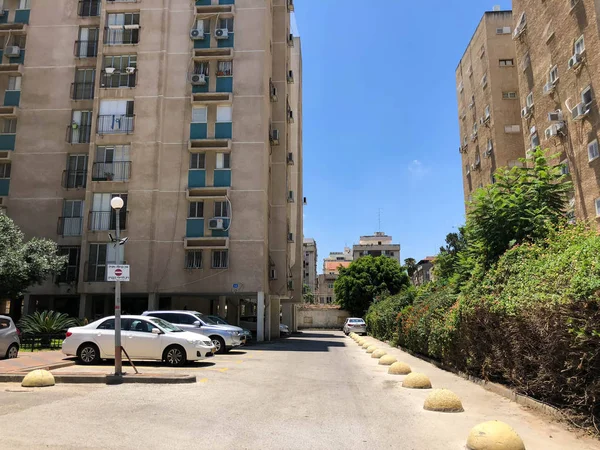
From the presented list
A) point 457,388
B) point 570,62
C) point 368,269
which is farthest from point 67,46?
point 368,269

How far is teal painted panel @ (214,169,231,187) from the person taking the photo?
28.5 m

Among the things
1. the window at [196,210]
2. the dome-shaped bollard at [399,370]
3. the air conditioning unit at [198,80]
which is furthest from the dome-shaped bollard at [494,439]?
the air conditioning unit at [198,80]

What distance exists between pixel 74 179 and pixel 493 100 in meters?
28.7

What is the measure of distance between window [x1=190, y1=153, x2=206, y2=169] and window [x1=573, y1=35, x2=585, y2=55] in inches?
790

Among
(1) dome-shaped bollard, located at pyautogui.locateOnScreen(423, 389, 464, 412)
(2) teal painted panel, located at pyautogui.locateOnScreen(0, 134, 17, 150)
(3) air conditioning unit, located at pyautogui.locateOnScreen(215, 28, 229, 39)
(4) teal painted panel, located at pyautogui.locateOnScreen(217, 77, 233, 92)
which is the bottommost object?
(1) dome-shaped bollard, located at pyautogui.locateOnScreen(423, 389, 464, 412)

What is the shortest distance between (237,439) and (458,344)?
28.2 ft

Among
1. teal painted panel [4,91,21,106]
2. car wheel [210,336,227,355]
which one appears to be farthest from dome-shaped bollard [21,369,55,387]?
teal painted panel [4,91,21,106]

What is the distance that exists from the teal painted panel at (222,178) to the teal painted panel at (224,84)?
508 centimetres

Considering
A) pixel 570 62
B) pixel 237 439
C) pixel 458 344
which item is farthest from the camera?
pixel 570 62

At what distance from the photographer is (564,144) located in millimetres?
24172

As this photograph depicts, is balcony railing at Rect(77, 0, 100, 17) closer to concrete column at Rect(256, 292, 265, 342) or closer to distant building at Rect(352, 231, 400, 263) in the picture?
concrete column at Rect(256, 292, 265, 342)

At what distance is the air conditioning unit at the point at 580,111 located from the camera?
21.9m

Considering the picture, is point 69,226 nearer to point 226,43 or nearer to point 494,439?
point 226,43

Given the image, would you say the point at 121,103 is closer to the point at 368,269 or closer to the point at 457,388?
the point at 457,388
